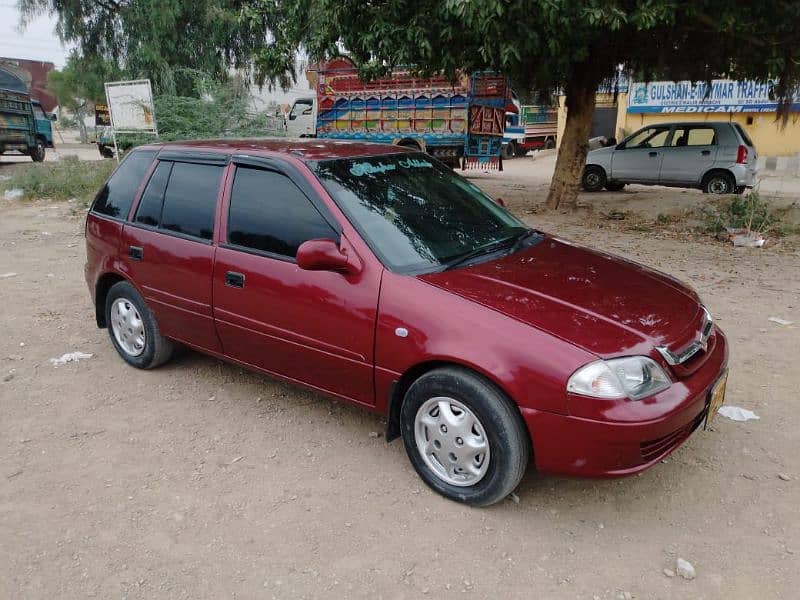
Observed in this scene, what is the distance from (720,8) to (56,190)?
12720 millimetres

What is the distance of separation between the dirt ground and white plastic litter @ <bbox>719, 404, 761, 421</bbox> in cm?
6

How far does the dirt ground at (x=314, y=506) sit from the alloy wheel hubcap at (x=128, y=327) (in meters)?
0.19

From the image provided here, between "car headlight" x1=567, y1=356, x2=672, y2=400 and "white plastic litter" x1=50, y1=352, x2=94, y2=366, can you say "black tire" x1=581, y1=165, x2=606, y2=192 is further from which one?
"car headlight" x1=567, y1=356, x2=672, y2=400

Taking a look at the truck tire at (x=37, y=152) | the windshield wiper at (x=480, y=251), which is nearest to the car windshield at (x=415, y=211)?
the windshield wiper at (x=480, y=251)

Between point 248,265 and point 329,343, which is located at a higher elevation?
point 248,265

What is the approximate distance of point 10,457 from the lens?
357 centimetres

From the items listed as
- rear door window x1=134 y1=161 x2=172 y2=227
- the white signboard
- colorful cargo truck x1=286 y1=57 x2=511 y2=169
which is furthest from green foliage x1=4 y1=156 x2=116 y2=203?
rear door window x1=134 y1=161 x2=172 y2=227

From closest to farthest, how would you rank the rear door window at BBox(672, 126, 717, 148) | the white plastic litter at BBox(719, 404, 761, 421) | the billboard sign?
the white plastic litter at BBox(719, 404, 761, 421) → the rear door window at BBox(672, 126, 717, 148) → the billboard sign

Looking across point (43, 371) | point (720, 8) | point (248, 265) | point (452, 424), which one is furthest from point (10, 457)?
point (720, 8)

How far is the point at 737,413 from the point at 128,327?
4092 mm

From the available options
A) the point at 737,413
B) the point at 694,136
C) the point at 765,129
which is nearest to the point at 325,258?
the point at 737,413

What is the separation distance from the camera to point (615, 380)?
264cm

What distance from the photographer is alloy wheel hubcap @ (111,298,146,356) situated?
179 inches

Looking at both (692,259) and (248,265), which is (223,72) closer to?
(692,259)
